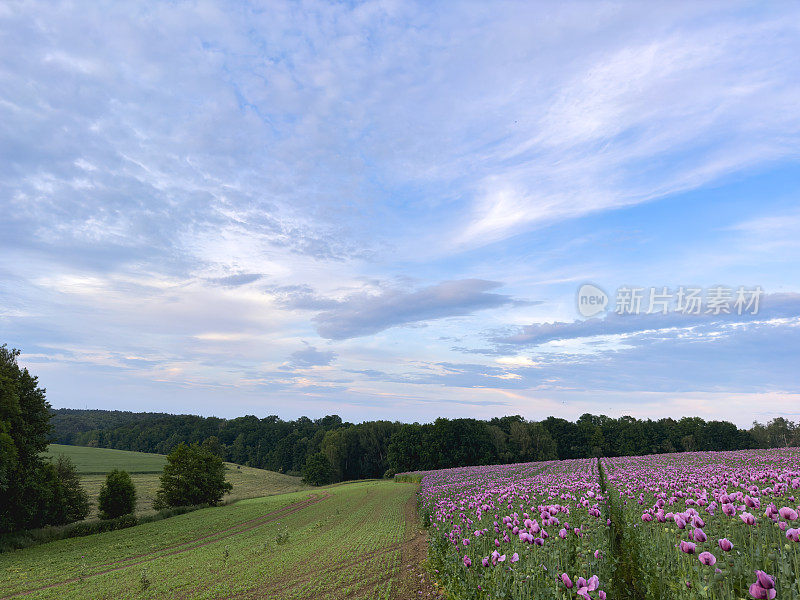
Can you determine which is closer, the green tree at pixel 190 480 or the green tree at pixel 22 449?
the green tree at pixel 22 449

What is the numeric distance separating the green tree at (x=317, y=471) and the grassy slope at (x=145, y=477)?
5.74 ft

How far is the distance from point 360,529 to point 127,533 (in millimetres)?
21731

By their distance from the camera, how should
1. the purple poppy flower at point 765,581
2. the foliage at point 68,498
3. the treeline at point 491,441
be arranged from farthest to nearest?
the treeline at point 491,441 → the foliage at point 68,498 → the purple poppy flower at point 765,581

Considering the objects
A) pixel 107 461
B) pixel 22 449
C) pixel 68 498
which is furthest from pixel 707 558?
pixel 107 461

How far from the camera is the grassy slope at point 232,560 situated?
1433 cm

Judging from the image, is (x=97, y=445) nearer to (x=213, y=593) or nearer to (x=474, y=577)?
(x=213, y=593)

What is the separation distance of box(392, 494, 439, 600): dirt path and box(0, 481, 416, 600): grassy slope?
12.9 inches

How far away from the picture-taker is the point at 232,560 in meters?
19.5

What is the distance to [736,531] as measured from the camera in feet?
21.1

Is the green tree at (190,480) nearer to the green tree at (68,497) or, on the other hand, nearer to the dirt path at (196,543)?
the green tree at (68,497)

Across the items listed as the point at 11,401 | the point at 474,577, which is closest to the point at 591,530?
the point at 474,577

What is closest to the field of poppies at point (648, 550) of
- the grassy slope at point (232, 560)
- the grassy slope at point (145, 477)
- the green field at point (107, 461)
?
the grassy slope at point (232, 560)

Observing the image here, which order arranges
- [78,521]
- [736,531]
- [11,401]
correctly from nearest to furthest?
[736,531], [11,401], [78,521]

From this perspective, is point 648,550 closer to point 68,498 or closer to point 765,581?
point 765,581
